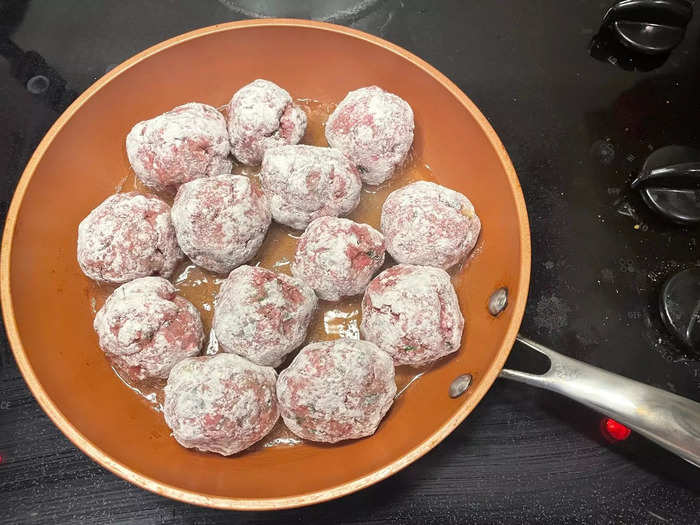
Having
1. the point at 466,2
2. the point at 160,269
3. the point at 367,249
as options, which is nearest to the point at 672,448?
the point at 367,249

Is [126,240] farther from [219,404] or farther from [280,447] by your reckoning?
[280,447]

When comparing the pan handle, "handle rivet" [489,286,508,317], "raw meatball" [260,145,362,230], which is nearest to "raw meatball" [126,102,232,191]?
"raw meatball" [260,145,362,230]

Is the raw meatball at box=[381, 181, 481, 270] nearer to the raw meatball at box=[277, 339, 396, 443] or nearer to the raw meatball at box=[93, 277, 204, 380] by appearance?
the raw meatball at box=[277, 339, 396, 443]

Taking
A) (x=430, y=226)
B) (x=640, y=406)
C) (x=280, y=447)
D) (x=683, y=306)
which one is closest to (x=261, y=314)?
(x=280, y=447)

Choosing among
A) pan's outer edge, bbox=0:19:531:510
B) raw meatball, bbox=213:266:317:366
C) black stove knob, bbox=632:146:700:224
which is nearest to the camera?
pan's outer edge, bbox=0:19:531:510

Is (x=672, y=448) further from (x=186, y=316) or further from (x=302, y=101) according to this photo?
(x=302, y=101)

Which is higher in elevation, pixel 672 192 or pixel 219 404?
pixel 219 404
